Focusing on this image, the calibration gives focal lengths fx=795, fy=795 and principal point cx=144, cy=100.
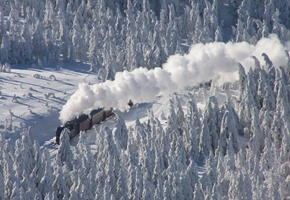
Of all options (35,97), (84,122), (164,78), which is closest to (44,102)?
(35,97)

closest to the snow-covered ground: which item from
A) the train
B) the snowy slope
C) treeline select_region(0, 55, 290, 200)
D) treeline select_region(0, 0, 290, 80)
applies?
the snowy slope

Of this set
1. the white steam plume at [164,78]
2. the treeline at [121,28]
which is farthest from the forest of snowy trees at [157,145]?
the white steam plume at [164,78]

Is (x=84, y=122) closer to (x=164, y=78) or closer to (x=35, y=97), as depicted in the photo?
(x=164, y=78)

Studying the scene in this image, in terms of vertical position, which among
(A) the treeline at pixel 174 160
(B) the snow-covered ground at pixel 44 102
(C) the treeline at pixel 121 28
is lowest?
(A) the treeline at pixel 174 160

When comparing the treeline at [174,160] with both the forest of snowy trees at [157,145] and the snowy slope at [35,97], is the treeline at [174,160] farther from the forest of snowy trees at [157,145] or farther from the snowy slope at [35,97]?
the snowy slope at [35,97]

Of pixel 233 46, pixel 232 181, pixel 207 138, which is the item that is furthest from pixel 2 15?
pixel 232 181

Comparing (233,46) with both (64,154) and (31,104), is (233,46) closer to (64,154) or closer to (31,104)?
(31,104)
